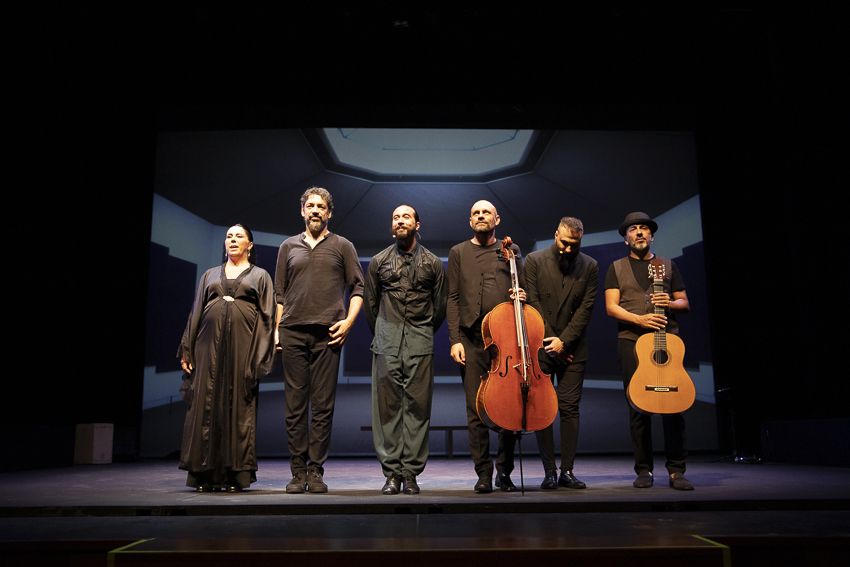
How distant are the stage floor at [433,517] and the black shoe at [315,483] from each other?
0.17 feet

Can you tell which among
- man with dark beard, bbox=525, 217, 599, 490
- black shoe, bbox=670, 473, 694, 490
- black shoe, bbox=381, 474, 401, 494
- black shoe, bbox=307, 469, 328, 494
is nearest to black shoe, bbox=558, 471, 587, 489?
man with dark beard, bbox=525, 217, 599, 490

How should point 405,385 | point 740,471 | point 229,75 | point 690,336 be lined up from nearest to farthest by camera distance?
point 405,385 < point 740,471 < point 229,75 < point 690,336

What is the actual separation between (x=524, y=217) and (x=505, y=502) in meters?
4.86

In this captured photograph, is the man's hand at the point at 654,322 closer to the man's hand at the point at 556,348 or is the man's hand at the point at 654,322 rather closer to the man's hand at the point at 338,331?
the man's hand at the point at 556,348

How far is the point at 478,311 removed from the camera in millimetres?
3488

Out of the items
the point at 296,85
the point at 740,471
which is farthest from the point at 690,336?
the point at 296,85

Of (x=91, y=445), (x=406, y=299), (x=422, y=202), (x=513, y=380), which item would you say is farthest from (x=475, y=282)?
(x=422, y=202)

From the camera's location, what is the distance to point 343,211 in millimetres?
7469

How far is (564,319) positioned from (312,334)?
1.40 m

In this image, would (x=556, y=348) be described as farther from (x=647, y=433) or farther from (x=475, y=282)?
(x=647, y=433)

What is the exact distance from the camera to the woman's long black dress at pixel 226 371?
140 inches

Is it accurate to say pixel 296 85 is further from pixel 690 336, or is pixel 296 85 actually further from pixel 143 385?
pixel 690 336

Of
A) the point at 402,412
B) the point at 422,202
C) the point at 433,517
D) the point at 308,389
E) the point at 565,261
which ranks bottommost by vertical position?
the point at 433,517

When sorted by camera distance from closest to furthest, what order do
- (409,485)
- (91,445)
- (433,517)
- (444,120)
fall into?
(433,517), (409,485), (91,445), (444,120)
